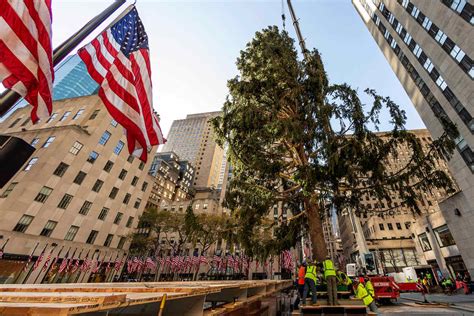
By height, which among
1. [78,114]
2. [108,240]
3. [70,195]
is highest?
[78,114]

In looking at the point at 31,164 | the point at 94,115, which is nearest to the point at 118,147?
the point at 94,115

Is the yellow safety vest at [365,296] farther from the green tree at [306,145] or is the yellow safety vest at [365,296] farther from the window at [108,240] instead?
the window at [108,240]

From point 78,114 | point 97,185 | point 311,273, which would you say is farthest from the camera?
point 78,114

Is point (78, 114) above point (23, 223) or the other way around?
above

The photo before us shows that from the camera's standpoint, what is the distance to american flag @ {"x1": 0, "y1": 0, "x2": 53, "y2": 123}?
3.65 m

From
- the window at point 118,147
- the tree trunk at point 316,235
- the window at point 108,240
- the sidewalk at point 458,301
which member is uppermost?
the window at point 118,147

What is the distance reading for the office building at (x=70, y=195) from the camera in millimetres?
24984


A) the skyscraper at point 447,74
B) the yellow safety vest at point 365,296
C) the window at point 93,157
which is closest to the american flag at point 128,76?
the yellow safety vest at point 365,296

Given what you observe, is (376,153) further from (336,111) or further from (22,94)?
(22,94)

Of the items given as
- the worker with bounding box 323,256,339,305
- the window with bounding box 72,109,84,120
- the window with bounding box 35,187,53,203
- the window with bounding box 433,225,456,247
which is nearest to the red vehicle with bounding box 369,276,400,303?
the worker with bounding box 323,256,339,305

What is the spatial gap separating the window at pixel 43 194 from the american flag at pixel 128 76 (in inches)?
1168

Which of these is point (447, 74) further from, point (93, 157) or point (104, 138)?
point (93, 157)

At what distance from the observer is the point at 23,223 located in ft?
83.3

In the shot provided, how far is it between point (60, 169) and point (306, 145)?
3326 centimetres
